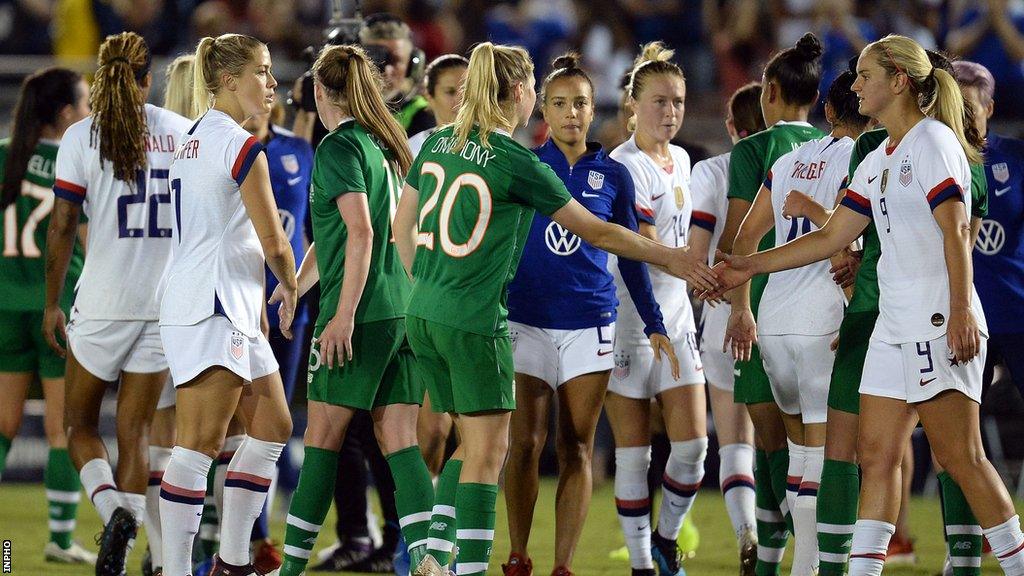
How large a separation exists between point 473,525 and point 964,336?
187 centimetres

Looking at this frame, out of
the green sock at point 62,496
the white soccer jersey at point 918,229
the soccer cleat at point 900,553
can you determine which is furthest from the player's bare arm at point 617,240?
the green sock at point 62,496

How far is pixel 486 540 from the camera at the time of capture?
5176 millimetres

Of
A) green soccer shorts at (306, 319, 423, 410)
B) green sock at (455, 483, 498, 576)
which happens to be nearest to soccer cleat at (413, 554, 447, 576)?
green sock at (455, 483, 498, 576)

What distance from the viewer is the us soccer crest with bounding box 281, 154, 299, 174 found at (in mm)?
→ 7109

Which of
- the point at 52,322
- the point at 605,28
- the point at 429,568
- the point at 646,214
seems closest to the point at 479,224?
the point at 429,568

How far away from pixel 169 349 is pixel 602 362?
6.23ft

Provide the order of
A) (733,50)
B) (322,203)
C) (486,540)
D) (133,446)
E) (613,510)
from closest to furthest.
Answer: (486,540) < (322,203) < (133,446) < (613,510) < (733,50)

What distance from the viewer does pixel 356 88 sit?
5637 millimetres

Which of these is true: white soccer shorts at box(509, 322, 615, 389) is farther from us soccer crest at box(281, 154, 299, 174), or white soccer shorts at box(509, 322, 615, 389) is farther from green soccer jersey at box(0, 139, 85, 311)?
green soccer jersey at box(0, 139, 85, 311)

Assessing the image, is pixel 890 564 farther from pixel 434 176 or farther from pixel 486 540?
pixel 434 176

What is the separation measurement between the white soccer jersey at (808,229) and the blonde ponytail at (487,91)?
4.53 feet

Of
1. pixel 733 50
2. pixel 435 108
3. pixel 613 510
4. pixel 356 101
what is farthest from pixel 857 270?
pixel 733 50

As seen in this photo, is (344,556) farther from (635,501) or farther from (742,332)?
(742,332)

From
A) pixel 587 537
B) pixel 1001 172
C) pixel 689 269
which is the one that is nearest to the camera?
pixel 689 269
